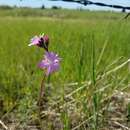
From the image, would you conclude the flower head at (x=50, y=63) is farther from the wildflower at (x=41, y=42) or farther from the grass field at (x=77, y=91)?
the grass field at (x=77, y=91)

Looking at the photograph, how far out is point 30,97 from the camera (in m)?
1.99

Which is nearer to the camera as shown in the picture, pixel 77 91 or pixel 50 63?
pixel 50 63

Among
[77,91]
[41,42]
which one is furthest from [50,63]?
[77,91]

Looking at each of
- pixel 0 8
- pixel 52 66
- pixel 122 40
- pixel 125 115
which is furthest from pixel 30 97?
pixel 0 8

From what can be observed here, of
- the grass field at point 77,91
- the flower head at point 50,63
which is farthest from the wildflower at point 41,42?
the grass field at point 77,91

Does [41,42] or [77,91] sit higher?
[41,42]

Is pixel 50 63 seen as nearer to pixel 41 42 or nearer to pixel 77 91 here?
pixel 41 42

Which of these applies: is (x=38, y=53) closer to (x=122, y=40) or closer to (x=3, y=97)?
(x=122, y=40)

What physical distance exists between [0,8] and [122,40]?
3971 centimetres

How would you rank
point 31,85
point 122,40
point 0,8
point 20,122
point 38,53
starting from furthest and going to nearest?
point 0,8 < point 122,40 < point 38,53 < point 31,85 < point 20,122

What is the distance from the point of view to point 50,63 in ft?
3.35

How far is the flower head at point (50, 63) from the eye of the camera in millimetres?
1013

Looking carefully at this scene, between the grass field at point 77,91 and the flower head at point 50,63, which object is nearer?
the flower head at point 50,63

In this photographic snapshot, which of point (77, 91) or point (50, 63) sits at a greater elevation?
point (50, 63)
